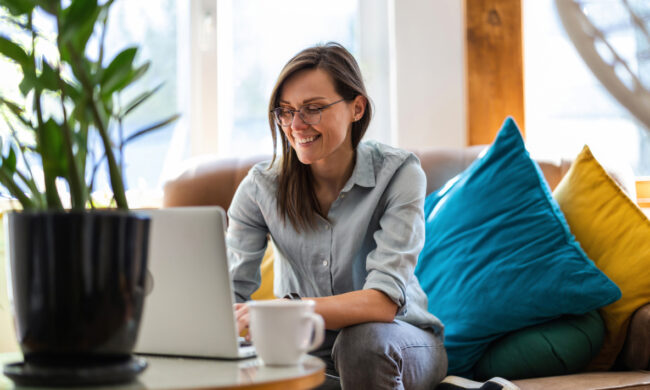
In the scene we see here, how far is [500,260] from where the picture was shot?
1672mm

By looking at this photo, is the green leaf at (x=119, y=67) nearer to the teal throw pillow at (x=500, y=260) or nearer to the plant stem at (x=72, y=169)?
the plant stem at (x=72, y=169)

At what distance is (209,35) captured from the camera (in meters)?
2.66

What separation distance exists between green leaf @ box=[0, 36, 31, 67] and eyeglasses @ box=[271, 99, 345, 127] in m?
0.81

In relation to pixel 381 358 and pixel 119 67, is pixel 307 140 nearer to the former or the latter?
pixel 381 358

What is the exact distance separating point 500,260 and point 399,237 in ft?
1.14

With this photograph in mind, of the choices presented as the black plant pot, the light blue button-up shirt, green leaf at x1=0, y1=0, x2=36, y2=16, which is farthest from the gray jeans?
green leaf at x1=0, y1=0, x2=36, y2=16

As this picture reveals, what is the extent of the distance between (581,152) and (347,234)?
682 mm

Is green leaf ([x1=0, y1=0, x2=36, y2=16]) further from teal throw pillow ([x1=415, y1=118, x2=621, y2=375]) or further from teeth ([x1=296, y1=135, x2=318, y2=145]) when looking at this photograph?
teal throw pillow ([x1=415, y1=118, x2=621, y2=375])

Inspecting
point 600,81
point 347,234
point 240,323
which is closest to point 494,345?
point 347,234

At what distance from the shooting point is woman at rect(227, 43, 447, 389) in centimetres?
149

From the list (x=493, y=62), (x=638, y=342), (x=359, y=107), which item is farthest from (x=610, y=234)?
(x=493, y=62)

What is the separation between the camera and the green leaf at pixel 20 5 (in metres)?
0.76

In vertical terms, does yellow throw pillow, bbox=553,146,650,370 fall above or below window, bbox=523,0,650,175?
below

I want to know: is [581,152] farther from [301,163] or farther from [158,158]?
[158,158]
